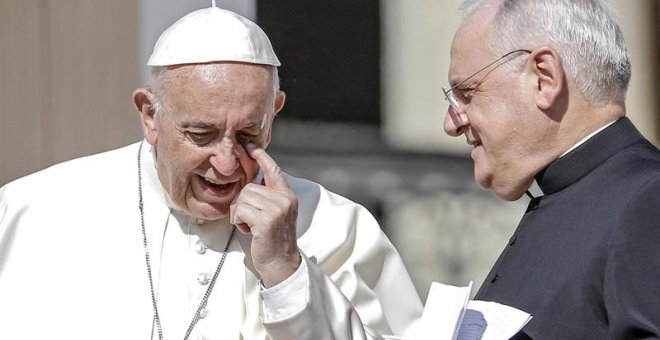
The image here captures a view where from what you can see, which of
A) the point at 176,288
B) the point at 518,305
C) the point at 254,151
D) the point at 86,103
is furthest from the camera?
the point at 86,103

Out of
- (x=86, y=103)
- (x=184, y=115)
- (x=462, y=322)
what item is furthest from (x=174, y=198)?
(x=86, y=103)

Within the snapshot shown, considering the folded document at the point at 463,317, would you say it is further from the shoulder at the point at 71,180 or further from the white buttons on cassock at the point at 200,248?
the shoulder at the point at 71,180

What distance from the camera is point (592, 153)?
12.5 ft

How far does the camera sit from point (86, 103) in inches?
269

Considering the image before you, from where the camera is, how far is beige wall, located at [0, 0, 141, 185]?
680 centimetres

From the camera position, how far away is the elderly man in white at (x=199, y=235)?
13.6 feet

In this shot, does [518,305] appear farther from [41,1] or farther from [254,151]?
[41,1]

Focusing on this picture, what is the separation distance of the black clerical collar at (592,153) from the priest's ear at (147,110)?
A: 1.22 m

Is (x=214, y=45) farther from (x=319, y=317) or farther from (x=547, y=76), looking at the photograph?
(x=547, y=76)

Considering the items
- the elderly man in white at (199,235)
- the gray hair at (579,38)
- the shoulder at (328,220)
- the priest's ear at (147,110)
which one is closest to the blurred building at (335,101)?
the elderly man in white at (199,235)

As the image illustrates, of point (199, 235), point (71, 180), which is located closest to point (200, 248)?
point (199, 235)

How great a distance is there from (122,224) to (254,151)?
68 cm

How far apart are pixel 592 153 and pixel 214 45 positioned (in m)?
1.23

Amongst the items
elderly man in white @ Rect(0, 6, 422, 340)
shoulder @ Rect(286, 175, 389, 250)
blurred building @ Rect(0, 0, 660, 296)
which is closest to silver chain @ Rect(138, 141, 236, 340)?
elderly man in white @ Rect(0, 6, 422, 340)
